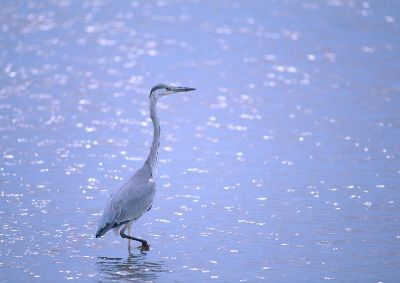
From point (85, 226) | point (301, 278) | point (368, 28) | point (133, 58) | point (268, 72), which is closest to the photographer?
point (301, 278)

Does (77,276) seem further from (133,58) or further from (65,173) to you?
(133,58)

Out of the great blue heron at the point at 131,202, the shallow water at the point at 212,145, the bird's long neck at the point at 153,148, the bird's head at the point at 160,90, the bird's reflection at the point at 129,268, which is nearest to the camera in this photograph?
the bird's reflection at the point at 129,268

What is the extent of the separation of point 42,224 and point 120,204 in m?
1.40

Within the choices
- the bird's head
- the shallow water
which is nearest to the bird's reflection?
the shallow water

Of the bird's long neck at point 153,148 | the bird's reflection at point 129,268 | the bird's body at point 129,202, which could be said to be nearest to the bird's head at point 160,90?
the bird's long neck at point 153,148

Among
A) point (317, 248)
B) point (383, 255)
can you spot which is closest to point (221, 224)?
point (317, 248)

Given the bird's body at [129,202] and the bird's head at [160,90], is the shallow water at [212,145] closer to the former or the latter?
the bird's body at [129,202]

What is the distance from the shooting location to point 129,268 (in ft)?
34.3

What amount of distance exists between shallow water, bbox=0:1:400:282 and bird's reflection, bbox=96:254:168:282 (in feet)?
0.10

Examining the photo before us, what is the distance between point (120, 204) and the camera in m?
11.2

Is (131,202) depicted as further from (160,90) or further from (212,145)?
(212,145)

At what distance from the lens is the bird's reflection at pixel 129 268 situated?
1005 centimetres

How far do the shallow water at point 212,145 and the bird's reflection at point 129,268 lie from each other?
3 cm

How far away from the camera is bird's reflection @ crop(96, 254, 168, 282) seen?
10.1 metres
